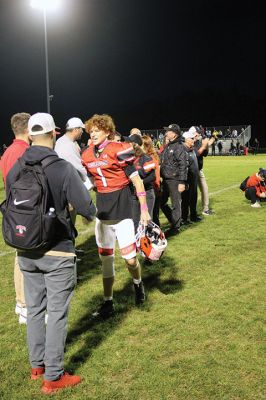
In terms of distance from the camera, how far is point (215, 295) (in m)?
5.11

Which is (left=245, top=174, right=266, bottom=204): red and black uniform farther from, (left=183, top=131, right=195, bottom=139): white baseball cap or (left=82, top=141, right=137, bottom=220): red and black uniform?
(left=82, top=141, right=137, bottom=220): red and black uniform

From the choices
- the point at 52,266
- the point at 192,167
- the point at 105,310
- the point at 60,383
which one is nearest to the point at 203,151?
the point at 192,167

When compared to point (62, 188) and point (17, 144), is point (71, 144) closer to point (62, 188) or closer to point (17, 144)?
point (17, 144)

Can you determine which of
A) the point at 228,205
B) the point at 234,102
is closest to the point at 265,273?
the point at 228,205

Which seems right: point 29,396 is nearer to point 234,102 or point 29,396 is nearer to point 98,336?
point 98,336

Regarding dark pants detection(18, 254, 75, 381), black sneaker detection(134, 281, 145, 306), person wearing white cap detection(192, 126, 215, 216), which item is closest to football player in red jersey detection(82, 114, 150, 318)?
black sneaker detection(134, 281, 145, 306)

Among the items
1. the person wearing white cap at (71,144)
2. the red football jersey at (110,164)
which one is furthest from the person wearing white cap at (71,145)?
the red football jersey at (110,164)

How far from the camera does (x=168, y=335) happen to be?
4133 mm

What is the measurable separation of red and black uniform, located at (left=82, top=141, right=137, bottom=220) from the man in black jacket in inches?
140

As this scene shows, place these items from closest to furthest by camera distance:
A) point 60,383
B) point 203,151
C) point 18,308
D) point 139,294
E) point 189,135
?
point 60,383, point 18,308, point 139,294, point 189,135, point 203,151

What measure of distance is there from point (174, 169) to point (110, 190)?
12.3 ft

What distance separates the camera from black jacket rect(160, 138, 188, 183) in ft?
26.1

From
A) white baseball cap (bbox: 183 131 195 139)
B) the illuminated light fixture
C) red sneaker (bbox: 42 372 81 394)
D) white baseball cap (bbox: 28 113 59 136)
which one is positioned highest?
the illuminated light fixture

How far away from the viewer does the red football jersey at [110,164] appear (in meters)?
4.38
